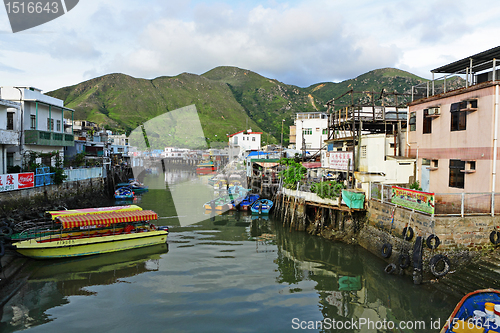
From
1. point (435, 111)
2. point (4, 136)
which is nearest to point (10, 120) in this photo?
point (4, 136)

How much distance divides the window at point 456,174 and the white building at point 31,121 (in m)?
32.6

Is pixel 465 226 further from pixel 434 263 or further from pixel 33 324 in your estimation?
pixel 33 324

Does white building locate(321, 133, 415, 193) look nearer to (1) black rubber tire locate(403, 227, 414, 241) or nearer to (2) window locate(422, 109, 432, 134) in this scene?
(2) window locate(422, 109, 432, 134)

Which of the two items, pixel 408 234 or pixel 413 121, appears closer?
pixel 408 234

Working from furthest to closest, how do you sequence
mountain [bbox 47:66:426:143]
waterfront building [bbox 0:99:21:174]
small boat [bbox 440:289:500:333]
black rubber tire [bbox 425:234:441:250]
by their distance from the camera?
mountain [bbox 47:66:426:143] < waterfront building [bbox 0:99:21:174] < black rubber tire [bbox 425:234:441:250] < small boat [bbox 440:289:500:333]

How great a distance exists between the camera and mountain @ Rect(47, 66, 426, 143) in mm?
130488

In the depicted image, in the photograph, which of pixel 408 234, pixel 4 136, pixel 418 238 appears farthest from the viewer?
pixel 4 136

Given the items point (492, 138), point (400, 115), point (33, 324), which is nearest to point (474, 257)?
point (492, 138)

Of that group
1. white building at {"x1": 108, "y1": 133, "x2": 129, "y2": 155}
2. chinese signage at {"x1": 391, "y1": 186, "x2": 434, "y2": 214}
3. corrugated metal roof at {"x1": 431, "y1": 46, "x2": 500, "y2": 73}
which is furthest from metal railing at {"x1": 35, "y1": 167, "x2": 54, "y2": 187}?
white building at {"x1": 108, "y1": 133, "x2": 129, "y2": 155}

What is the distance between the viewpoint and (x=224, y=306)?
38.8 feet

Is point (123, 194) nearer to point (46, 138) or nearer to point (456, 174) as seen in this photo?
point (46, 138)

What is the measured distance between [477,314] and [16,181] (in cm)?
2656

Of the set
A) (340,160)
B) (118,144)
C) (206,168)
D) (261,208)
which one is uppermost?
(118,144)

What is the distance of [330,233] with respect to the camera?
20.8 metres
